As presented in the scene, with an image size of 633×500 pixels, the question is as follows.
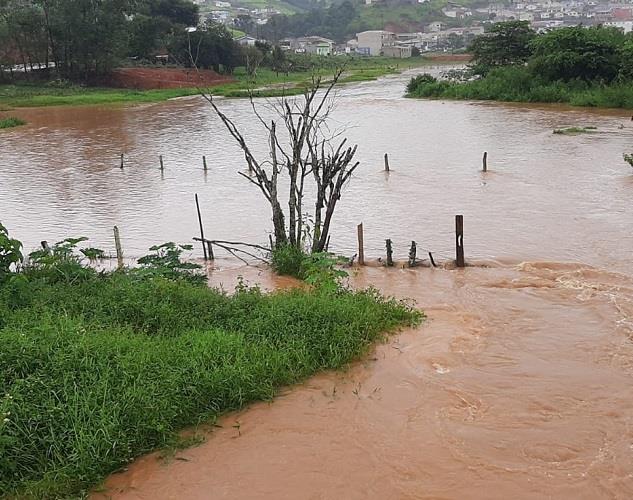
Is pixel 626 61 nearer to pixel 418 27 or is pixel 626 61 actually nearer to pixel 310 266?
pixel 310 266

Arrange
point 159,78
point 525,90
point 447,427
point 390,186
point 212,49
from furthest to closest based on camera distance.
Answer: point 212,49 < point 159,78 < point 525,90 < point 390,186 < point 447,427

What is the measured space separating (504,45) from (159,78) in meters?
28.8

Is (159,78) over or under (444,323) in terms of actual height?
over

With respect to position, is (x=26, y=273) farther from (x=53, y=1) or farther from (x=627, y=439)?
(x=53, y=1)

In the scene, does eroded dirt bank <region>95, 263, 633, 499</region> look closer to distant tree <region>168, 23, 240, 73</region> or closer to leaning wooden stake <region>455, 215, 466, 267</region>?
leaning wooden stake <region>455, 215, 466, 267</region>

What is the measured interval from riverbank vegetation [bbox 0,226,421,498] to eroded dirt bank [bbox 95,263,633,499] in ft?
0.90

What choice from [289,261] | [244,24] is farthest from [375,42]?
[289,261]

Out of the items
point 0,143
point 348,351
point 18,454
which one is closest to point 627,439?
point 348,351

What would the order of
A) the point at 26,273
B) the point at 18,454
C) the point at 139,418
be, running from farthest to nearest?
the point at 26,273 → the point at 139,418 → the point at 18,454

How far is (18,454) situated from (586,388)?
5733 millimetres

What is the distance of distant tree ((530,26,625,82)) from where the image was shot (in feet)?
124

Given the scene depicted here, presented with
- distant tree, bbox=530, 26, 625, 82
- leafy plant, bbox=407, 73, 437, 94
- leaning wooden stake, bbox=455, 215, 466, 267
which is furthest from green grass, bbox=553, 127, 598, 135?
leafy plant, bbox=407, 73, 437, 94

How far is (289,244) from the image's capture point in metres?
11.7

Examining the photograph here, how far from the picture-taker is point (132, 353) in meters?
6.93
